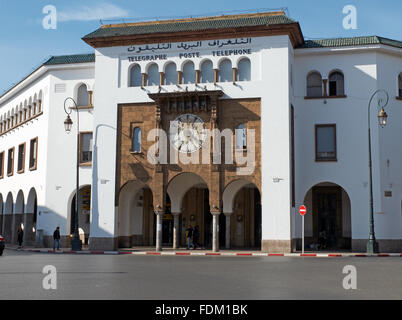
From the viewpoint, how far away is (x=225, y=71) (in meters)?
29.9

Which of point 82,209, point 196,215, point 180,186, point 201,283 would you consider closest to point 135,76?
point 180,186

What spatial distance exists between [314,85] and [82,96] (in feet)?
47.5

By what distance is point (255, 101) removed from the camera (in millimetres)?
28984

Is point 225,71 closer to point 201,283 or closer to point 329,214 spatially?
point 329,214

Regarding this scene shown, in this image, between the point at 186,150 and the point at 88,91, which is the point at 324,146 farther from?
the point at 88,91

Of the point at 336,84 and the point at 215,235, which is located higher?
the point at 336,84

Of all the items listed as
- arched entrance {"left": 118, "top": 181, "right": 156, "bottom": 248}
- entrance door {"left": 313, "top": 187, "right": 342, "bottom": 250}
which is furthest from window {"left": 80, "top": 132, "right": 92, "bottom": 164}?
entrance door {"left": 313, "top": 187, "right": 342, "bottom": 250}

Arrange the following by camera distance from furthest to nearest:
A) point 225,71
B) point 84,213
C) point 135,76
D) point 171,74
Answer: point 84,213, point 135,76, point 171,74, point 225,71

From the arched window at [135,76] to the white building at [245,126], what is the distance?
0.08 metres

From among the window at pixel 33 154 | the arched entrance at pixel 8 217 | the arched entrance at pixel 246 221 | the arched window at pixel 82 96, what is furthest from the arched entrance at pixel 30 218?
the arched entrance at pixel 246 221

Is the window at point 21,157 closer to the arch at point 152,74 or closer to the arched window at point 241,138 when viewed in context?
the arch at point 152,74

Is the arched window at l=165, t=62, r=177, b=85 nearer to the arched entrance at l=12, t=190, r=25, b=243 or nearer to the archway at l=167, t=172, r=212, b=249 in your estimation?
the archway at l=167, t=172, r=212, b=249

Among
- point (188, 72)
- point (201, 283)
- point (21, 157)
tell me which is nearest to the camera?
point (201, 283)
